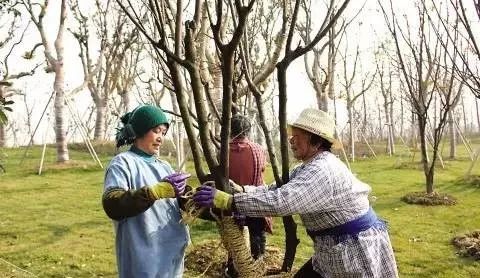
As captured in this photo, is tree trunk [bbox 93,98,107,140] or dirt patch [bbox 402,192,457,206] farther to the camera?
tree trunk [bbox 93,98,107,140]

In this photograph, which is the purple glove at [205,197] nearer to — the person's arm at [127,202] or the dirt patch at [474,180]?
the person's arm at [127,202]


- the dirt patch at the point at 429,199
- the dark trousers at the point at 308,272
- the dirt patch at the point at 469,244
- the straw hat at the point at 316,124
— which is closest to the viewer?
the straw hat at the point at 316,124

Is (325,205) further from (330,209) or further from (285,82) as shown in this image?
(285,82)

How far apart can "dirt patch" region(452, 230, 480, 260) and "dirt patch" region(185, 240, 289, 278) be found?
2272 mm

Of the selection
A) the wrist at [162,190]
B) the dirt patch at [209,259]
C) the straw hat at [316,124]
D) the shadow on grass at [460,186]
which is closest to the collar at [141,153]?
the wrist at [162,190]

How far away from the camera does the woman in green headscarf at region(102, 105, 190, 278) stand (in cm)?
230

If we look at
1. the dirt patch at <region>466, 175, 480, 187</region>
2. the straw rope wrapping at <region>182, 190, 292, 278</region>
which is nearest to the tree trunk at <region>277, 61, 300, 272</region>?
the straw rope wrapping at <region>182, 190, 292, 278</region>

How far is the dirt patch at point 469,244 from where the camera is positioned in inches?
245

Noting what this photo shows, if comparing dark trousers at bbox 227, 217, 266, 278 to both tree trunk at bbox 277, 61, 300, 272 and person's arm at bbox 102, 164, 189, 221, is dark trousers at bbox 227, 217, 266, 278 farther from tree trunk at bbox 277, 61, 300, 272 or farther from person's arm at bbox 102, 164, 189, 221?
person's arm at bbox 102, 164, 189, 221

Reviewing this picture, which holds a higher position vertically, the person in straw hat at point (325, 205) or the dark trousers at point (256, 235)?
the person in straw hat at point (325, 205)

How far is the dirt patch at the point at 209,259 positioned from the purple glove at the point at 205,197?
2.55 meters

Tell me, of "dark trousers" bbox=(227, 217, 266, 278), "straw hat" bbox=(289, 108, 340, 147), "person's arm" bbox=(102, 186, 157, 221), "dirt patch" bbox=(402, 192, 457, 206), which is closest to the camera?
"person's arm" bbox=(102, 186, 157, 221)

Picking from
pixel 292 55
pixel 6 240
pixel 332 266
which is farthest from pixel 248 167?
pixel 6 240

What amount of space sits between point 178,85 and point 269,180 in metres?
9.74
